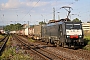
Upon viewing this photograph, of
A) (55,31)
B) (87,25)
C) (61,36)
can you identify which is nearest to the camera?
(61,36)

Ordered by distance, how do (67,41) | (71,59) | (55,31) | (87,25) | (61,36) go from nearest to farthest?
(71,59)
(67,41)
(61,36)
(55,31)
(87,25)

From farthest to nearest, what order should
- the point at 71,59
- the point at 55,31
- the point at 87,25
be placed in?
the point at 87,25 < the point at 55,31 < the point at 71,59

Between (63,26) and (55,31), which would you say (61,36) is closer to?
(63,26)

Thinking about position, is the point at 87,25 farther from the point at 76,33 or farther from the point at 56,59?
the point at 56,59

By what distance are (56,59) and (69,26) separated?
27.6ft

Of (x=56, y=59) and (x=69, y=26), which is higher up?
(x=69, y=26)

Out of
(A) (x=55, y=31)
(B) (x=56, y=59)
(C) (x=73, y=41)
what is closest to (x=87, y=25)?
(A) (x=55, y=31)

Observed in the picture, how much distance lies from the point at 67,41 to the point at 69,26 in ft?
6.08

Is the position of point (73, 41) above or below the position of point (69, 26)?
below

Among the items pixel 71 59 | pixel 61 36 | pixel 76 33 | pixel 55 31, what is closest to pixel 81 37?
pixel 76 33

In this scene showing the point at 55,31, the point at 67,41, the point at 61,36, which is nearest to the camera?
the point at 67,41

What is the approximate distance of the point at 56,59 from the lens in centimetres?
1459

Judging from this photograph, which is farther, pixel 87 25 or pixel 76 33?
pixel 87 25

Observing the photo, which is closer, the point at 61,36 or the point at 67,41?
the point at 67,41
